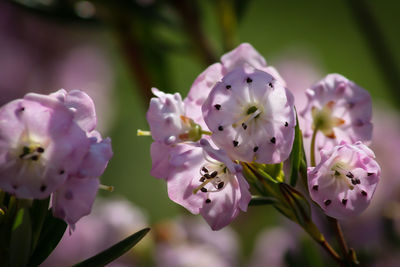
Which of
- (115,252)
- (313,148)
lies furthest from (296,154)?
(115,252)

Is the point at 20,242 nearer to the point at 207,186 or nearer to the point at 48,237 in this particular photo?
the point at 48,237

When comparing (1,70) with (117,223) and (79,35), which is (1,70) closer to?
(79,35)

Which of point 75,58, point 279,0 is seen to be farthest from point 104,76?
point 279,0

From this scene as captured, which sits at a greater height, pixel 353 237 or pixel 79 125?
pixel 79 125


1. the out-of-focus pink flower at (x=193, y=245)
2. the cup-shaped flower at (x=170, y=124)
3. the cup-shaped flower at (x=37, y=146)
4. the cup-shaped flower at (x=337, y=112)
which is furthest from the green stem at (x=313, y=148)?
the out-of-focus pink flower at (x=193, y=245)

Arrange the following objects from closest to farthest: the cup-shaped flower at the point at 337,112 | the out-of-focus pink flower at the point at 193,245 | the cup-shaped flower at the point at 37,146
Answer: the cup-shaped flower at the point at 37,146 < the cup-shaped flower at the point at 337,112 < the out-of-focus pink flower at the point at 193,245

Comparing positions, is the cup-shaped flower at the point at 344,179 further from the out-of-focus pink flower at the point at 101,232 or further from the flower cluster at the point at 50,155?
the out-of-focus pink flower at the point at 101,232
